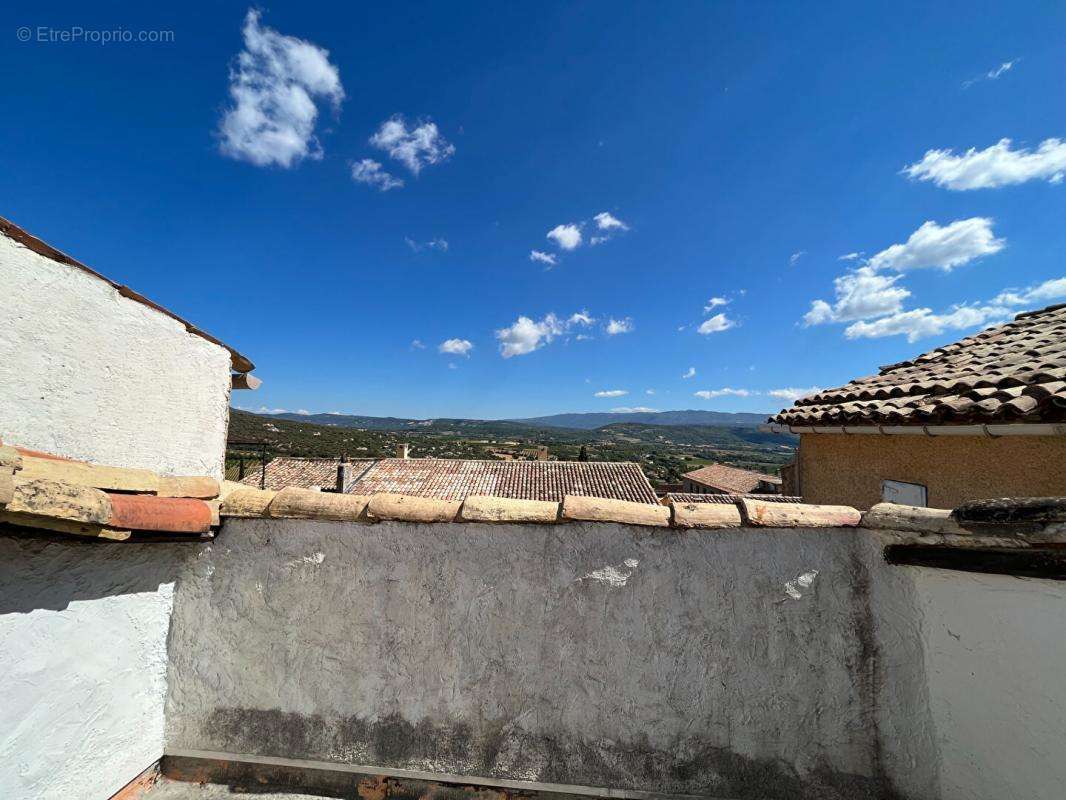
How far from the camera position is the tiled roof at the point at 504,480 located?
18.3 m

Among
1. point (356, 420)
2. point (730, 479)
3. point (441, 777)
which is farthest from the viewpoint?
point (356, 420)

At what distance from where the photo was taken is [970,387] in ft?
11.4

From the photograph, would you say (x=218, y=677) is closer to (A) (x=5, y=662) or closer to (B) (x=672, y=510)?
(A) (x=5, y=662)

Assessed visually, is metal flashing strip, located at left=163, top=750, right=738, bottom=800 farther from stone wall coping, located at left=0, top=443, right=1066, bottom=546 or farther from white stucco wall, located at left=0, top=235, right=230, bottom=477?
white stucco wall, located at left=0, top=235, right=230, bottom=477

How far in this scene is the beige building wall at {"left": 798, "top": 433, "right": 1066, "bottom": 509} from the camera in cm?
306

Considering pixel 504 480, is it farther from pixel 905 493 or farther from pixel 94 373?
pixel 94 373

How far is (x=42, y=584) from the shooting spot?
1.94 metres

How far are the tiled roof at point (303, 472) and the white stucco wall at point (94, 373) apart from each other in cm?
1510

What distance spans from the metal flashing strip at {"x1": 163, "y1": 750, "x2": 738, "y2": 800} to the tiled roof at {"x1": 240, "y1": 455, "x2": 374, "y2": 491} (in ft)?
55.4

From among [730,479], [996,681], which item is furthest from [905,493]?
Answer: [730,479]

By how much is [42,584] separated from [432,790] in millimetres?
2157

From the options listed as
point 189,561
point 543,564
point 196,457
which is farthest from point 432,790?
point 196,457

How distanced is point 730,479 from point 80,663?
44799 millimetres

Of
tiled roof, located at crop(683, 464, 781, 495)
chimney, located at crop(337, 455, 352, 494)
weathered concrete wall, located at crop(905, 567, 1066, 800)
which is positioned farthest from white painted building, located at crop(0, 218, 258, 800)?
tiled roof, located at crop(683, 464, 781, 495)
